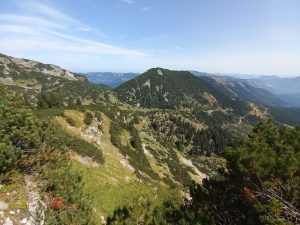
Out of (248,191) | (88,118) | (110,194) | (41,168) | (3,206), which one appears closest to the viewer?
(3,206)

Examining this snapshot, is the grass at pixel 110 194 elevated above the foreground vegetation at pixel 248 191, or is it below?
below

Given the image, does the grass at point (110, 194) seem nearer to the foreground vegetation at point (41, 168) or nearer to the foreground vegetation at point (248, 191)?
the foreground vegetation at point (248, 191)

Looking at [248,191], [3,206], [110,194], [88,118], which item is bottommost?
[88,118]

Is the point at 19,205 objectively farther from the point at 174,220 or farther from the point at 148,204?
the point at 174,220

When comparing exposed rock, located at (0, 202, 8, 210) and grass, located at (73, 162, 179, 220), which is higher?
exposed rock, located at (0, 202, 8, 210)

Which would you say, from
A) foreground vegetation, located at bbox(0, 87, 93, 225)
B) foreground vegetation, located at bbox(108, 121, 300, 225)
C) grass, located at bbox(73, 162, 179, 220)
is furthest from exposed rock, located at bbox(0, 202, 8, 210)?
grass, located at bbox(73, 162, 179, 220)

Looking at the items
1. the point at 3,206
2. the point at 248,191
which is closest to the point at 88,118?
the point at 3,206

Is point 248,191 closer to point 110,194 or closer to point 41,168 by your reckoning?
point 41,168

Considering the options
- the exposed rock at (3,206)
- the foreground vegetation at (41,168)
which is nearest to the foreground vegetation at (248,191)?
the foreground vegetation at (41,168)

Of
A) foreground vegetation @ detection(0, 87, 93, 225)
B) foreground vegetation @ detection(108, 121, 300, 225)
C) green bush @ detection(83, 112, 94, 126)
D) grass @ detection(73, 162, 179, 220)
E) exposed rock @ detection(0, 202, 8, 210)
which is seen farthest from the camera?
green bush @ detection(83, 112, 94, 126)

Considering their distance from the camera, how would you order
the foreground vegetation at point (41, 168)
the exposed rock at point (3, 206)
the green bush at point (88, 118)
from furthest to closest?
the green bush at point (88, 118) < the foreground vegetation at point (41, 168) < the exposed rock at point (3, 206)

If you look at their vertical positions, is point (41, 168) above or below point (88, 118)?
above

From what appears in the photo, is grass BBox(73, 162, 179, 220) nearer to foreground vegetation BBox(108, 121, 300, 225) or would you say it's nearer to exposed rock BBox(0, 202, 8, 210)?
foreground vegetation BBox(108, 121, 300, 225)

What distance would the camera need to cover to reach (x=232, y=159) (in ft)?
72.5
